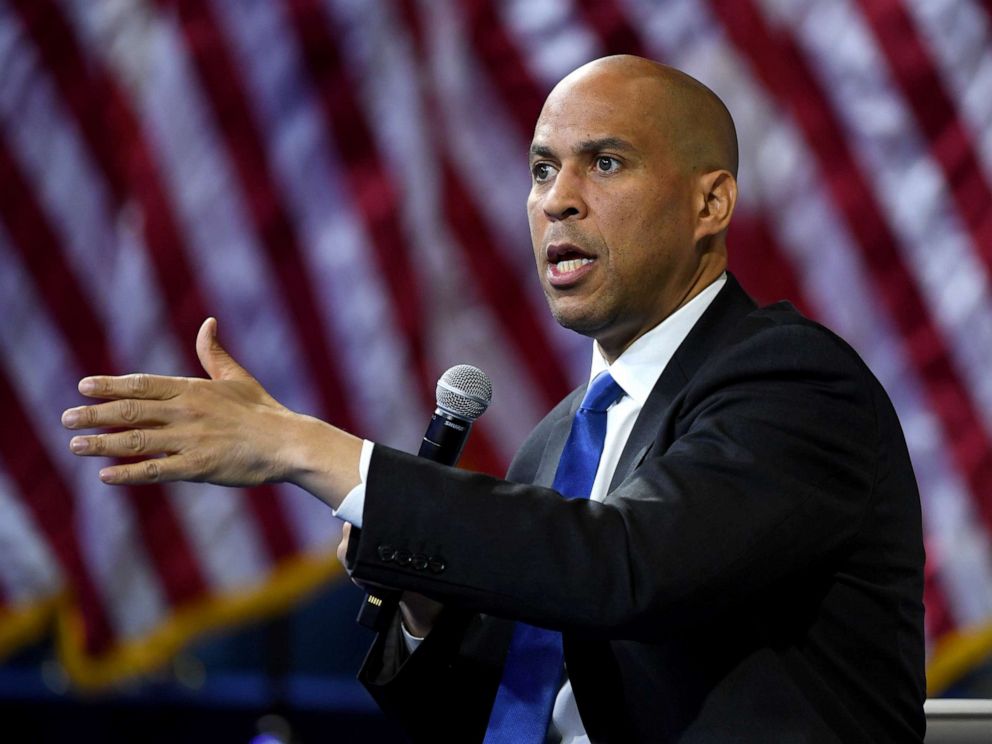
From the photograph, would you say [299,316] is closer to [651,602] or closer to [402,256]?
[402,256]

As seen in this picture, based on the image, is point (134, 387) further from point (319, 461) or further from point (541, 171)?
point (541, 171)

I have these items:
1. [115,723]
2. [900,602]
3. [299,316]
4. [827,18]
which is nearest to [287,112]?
[299,316]

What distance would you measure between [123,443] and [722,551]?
22.2 inches

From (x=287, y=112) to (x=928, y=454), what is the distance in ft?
5.85

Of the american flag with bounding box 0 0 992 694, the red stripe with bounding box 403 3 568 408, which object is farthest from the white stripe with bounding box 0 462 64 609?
the red stripe with bounding box 403 3 568 408

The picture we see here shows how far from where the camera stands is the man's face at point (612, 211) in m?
1.68

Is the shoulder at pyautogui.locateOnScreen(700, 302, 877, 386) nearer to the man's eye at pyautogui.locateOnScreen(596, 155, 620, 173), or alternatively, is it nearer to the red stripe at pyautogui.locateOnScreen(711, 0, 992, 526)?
the man's eye at pyautogui.locateOnScreen(596, 155, 620, 173)

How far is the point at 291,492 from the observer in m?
3.20

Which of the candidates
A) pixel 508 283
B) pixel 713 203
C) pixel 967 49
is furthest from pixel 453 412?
pixel 967 49

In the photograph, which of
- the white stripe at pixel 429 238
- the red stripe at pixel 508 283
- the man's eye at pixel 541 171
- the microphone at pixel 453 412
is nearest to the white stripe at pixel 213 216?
the white stripe at pixel 429 238

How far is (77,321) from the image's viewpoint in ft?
10.6

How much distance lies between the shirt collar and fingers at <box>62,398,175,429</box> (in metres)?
0.71

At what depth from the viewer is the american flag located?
3.13m

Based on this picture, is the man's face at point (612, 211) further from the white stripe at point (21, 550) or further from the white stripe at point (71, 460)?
the white stripe at point (21, 550)
